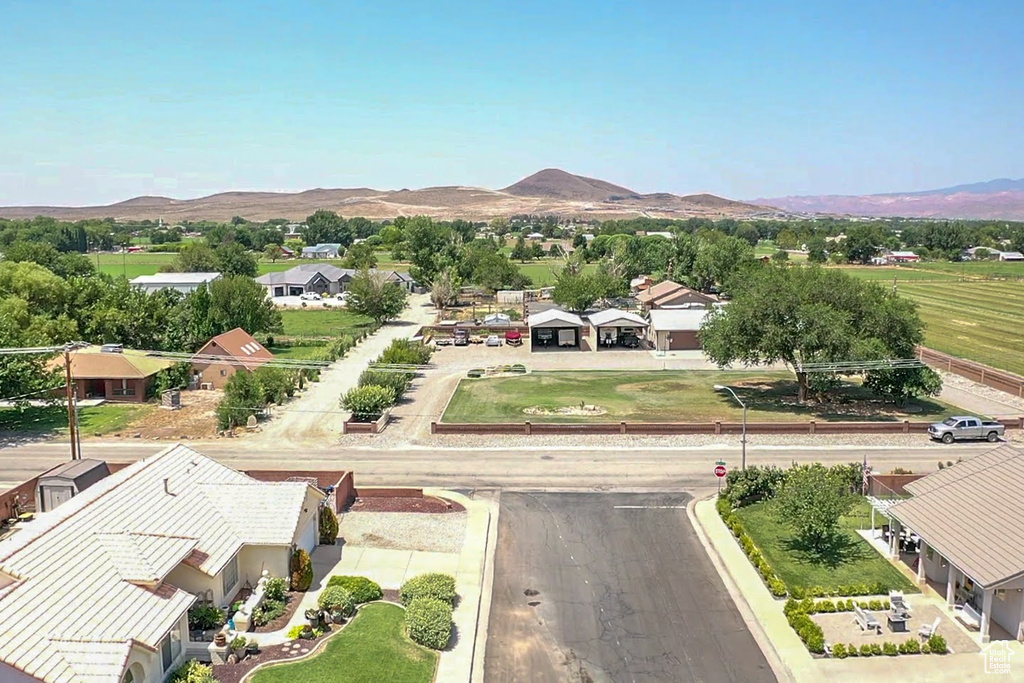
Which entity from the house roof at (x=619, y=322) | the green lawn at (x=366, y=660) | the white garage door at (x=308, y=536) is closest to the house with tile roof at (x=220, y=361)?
the house roof at (x=619, y=322)

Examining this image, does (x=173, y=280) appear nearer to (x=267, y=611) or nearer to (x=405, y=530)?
(x=405, y=530)

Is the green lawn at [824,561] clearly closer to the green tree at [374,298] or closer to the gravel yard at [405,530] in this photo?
the gravel yard at [405,530]

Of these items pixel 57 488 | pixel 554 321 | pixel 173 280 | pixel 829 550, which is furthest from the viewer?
pixel 173 280

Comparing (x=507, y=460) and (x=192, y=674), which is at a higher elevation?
(x=192, y=674)

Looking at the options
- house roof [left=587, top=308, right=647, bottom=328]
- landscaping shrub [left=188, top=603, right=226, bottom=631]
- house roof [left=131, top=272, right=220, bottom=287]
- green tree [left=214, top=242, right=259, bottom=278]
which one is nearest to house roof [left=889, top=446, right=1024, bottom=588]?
landscaping shrub [left=188, top=603, right=226, bottom=631]

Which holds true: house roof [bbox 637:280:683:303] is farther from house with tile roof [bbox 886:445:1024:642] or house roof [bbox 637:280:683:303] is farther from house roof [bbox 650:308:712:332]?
house with tile roof [bbox 886:445:1024:642]

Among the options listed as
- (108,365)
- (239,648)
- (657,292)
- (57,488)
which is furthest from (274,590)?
(657,292)

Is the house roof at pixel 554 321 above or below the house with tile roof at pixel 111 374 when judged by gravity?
above
